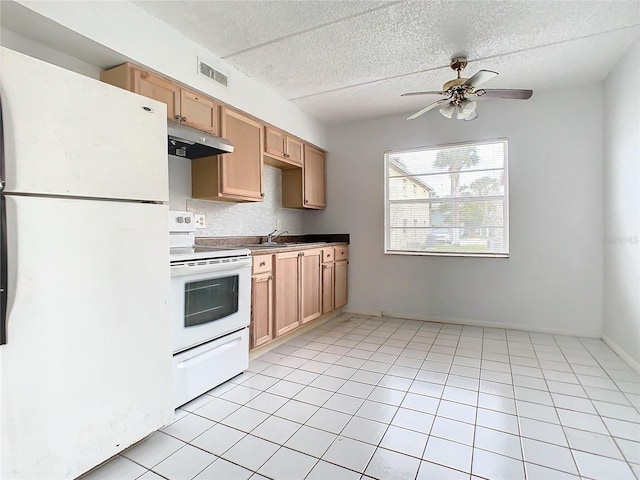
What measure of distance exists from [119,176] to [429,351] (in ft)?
8.95

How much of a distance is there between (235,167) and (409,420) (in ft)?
7.73

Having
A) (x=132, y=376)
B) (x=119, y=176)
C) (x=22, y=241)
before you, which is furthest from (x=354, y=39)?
(x=132, y=376)

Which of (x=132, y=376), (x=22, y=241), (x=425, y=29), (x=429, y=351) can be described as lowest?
(x=429, y=351)

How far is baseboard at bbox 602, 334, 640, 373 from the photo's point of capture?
2.56m

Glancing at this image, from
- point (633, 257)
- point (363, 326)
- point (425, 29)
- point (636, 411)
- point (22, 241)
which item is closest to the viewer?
point (22, 241)

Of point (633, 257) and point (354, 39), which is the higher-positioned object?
point (354, 39)

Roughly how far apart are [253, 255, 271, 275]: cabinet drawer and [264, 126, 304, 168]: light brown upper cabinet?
3.79 feet

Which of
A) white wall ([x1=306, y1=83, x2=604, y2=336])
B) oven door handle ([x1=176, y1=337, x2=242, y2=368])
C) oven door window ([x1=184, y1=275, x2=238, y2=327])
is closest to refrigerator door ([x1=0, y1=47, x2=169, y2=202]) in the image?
oven door window ([x1=184, y1=275, x2=238, y2=327])

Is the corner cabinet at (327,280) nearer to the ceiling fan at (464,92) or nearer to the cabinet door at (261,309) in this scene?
the cabinet door at (261,309)

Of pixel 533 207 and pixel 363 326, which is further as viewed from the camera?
pixel 363 326

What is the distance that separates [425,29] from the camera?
2381 mm

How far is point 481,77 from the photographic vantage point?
7.51 feet

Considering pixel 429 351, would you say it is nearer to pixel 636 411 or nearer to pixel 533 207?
pixel 636 411

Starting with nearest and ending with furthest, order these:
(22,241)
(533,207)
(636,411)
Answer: (22,241) → (636,411) → (533,207)
